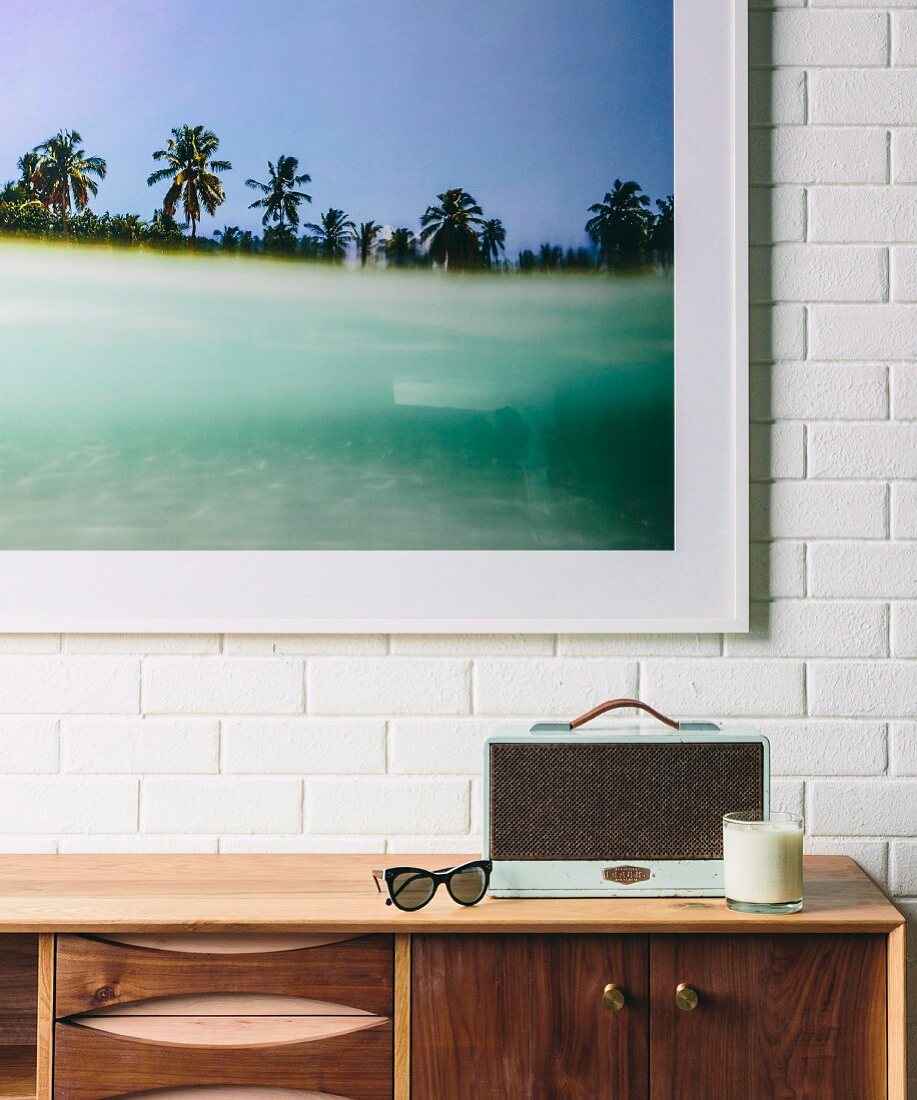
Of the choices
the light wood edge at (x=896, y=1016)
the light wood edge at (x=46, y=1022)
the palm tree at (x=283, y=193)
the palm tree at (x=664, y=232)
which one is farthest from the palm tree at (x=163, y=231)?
the light wood edge at (x=896, y=1016)

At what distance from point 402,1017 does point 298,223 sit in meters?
1.03

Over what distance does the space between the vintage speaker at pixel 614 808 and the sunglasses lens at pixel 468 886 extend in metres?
0.03

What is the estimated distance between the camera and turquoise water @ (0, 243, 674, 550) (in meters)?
1.37

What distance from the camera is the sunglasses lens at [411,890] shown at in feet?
3.52

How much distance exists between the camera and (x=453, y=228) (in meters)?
1.37

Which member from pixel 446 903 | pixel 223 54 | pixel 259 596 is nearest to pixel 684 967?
pixel 446 903

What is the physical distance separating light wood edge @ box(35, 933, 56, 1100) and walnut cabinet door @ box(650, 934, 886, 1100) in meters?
0.65

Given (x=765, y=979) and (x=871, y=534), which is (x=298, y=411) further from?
(x=765, y=979)

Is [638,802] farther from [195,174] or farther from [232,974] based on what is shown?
[195,174]

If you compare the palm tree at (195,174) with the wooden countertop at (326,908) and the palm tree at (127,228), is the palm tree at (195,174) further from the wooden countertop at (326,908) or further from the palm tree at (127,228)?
the wooden countertop at (326,908)

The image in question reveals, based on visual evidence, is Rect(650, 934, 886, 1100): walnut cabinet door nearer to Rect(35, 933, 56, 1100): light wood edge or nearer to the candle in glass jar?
the candle in glass jar

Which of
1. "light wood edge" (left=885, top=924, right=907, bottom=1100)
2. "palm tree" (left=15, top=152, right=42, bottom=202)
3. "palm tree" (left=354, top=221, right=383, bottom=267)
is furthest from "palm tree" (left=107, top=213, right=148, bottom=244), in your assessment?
"light wood edge" (left=885, top=924, right=907, bottom=1100)

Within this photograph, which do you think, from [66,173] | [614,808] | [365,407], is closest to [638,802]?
[614,808]

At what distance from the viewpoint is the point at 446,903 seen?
1109 mm
